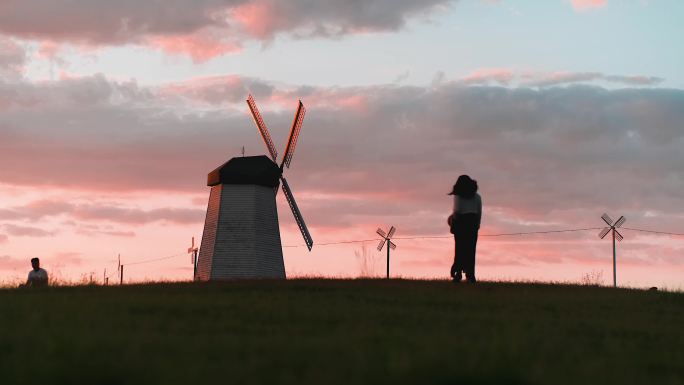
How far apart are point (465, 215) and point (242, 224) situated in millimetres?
19719

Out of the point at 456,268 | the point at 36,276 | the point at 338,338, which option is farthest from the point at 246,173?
the point at 338,338

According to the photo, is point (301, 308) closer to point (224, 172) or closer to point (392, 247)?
point (224, 172)

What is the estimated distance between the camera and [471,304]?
794 inches

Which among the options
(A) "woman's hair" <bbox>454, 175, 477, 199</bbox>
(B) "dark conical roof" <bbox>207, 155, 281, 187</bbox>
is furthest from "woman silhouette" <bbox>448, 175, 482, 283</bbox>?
(B) "dark conical roof" <bbox>207, 155, 281, 187</bbox>

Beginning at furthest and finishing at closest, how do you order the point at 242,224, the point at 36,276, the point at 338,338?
the point at 242,224 < the point at 36,276 < the point at 338,338

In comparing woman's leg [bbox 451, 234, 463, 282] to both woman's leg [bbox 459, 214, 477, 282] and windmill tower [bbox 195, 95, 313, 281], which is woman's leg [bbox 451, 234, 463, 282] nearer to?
woman's leg [bbox 459, 214, 477, 282]

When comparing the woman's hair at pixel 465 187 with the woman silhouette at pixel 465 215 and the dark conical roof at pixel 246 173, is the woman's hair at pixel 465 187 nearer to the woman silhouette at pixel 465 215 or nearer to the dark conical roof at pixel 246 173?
the woman silhouette at pixel 465 215

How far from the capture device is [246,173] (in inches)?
1763

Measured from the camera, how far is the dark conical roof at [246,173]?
44.7 metres

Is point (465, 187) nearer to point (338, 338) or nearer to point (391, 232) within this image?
point (338, 338)

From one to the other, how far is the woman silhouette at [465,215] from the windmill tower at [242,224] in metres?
18.6

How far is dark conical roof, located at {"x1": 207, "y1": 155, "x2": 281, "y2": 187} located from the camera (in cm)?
4469

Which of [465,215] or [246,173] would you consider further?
[246,173]

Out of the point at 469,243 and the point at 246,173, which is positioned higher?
the point at 246,173
